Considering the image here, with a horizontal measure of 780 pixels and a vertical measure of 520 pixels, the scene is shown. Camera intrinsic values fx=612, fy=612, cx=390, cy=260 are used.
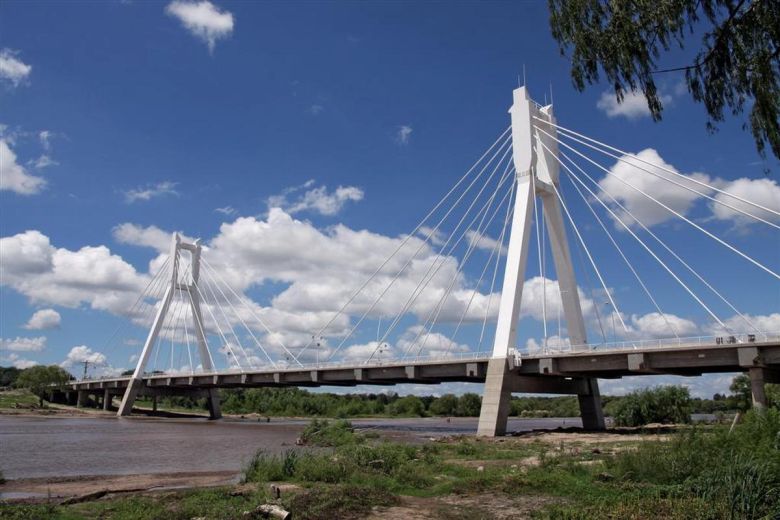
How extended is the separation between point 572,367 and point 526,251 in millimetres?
7996

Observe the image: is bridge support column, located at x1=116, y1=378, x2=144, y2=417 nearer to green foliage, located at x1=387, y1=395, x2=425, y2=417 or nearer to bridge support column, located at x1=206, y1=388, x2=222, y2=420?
bridge support column, located at x1=206, y1=388, x2=222, y2=420

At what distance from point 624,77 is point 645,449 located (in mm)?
8744

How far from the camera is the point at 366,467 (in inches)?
708

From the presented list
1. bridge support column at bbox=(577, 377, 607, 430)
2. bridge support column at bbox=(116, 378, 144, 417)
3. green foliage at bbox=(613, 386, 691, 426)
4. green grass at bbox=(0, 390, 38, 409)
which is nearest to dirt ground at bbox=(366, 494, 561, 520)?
bridge support column at bbox=(577, 377, 607, 430)

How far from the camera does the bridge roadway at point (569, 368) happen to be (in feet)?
108

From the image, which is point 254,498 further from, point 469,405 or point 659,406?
point 469,405

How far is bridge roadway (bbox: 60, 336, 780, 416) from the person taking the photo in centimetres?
3278

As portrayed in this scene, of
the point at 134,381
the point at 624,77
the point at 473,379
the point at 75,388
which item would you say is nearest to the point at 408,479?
the point at 624,77

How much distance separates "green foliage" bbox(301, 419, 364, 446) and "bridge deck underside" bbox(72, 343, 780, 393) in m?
9.33

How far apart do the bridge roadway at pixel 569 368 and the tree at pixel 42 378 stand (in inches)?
2388

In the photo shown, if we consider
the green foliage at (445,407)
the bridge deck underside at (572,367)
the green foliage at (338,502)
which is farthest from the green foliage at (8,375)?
the green foliage at (338,502)

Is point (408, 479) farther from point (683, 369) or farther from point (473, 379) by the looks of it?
point (473, 379)

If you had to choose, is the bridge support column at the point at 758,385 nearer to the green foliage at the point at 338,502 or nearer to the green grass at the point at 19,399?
the green foliage at the point at 338,502

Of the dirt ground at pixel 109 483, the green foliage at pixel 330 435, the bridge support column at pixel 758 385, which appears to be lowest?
the green foliage at pixel 330 435
